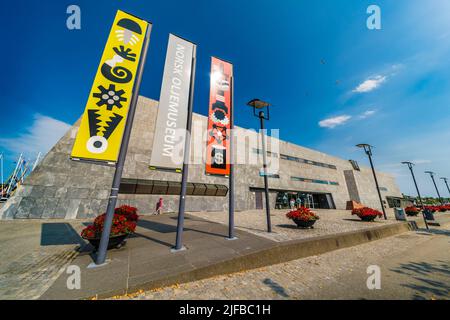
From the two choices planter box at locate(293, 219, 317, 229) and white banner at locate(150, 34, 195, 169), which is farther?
planter box at locate(293, 219, 317, 229)

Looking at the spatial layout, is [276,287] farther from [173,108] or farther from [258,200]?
[258,200]

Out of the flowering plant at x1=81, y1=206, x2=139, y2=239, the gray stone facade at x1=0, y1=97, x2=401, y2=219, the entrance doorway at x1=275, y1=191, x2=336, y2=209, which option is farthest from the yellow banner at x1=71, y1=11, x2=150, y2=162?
the entrance doorway at x1=275, y1=191, x2=336, y2=209

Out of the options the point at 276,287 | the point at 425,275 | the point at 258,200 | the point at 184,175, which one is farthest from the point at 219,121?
the point at 258,200

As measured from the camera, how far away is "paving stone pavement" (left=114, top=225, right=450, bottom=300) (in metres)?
3.35

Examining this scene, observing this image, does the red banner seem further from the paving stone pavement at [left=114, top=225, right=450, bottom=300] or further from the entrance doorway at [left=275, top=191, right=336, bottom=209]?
the entrance doorway at [left=275, top=191, right=336, bottom=209]

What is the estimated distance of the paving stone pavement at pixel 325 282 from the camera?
335 centimetres

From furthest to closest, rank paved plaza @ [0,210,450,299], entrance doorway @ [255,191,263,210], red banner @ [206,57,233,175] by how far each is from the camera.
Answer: entrance doorway @ [255,191,263,210], red banner @ [206,57,233,175], paved plaza @ [0,210,450,299]

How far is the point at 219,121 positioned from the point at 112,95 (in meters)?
3.73

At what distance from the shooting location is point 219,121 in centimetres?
682

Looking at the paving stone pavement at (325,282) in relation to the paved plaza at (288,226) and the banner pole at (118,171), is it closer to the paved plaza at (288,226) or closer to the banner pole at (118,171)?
the paved plaza at (288,226)

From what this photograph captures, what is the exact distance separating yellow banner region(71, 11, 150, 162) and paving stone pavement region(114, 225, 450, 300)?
11.9 feet

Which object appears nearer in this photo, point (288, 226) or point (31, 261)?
point (31, 261)

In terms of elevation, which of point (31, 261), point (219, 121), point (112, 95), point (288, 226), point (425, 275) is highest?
point (219, 121)
